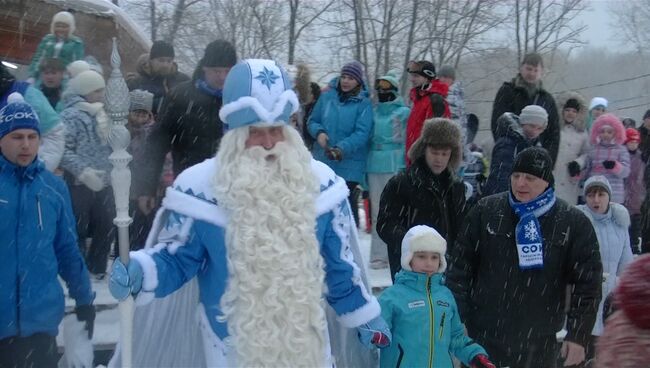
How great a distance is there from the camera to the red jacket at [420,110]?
291 inches

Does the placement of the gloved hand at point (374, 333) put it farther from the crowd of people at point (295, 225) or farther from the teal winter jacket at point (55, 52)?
the teal winter jacket at point (55, 52)

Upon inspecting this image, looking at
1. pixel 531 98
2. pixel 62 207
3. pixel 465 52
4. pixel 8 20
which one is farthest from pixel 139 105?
pixel 465 52

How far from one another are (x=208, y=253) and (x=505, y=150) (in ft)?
13.9

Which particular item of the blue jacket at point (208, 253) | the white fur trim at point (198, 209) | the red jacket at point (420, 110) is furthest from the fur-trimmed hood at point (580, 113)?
the white fur trim at point (198, 209)

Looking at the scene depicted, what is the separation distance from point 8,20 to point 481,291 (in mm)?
7942

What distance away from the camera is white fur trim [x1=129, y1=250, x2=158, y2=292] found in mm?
3312

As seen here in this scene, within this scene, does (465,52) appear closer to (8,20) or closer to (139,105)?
(8,20)

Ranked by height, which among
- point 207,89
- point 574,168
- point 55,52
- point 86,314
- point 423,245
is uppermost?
point 55,52

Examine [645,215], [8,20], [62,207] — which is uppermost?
[8,20]

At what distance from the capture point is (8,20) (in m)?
10.4

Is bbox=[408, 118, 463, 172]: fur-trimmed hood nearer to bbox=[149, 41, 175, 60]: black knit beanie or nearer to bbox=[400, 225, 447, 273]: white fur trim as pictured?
bbox=[400, 225, 447, 273]: white fur trim

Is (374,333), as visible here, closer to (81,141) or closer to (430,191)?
(430,191)

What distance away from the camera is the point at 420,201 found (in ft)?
19.0

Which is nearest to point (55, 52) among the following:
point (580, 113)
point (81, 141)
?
point (81, 141)
